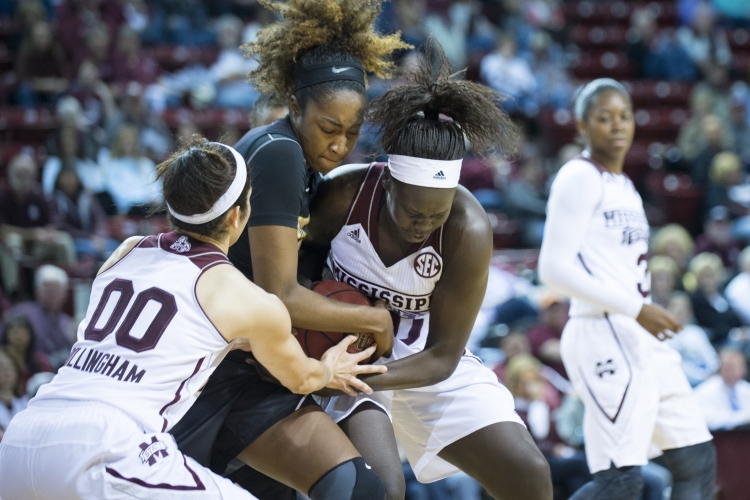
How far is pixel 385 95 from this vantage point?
10.6 ft

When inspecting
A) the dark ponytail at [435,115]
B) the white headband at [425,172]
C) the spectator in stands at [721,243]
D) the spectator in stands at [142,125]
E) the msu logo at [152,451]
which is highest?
the dark ponytail at [435,115]

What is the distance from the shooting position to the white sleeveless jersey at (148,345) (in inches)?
102

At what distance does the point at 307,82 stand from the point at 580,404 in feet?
12.9

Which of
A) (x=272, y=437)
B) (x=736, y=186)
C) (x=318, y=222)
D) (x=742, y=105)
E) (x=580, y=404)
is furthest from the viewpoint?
(x=742, y=105)

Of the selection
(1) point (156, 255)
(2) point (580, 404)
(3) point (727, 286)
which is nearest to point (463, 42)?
(3) point (727, 286)

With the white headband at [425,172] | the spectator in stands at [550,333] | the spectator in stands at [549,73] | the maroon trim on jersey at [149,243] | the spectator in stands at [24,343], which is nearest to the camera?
the maroon trim on jersey at [149,243]

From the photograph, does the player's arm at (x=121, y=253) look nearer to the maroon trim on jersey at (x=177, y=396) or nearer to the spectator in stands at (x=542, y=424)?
the maroon trim on jersey at (x=177, y=396)

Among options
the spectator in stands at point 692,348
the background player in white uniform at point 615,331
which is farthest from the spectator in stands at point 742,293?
the background player in white uniform at point 615,331

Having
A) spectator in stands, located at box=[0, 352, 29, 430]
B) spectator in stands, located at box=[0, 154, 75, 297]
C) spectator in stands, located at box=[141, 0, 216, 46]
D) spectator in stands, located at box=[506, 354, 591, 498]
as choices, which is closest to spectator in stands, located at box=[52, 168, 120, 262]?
spectator in stands, located at box=[0, 154, 75, 297]

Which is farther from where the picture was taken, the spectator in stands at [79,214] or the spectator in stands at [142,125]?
the spectator in stands at [142,125]

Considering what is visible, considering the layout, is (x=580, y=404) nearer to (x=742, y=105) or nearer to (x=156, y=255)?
(x=156, y=255)

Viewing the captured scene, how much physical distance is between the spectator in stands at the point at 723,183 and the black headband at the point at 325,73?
7.79m

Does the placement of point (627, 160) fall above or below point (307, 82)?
below

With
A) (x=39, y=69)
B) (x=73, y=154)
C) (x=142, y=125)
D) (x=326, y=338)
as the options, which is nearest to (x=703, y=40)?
(x=142, y=125)
